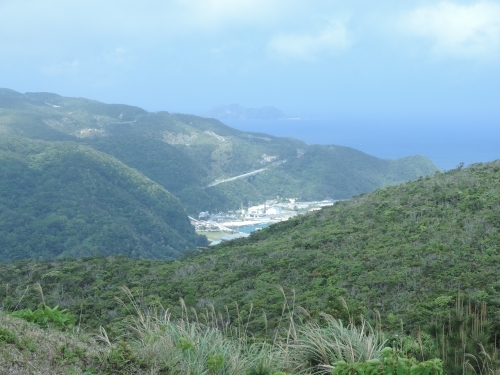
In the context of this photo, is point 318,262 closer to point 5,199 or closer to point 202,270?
point 202,270

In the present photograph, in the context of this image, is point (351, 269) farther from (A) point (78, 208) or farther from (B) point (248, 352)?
(A) point (78, 208)

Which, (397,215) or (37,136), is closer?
(397,215)

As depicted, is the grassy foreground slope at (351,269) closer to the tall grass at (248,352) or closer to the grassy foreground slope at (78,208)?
the tall grass at (248,352)

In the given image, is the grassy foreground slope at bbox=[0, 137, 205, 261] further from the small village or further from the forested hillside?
the forested hillside

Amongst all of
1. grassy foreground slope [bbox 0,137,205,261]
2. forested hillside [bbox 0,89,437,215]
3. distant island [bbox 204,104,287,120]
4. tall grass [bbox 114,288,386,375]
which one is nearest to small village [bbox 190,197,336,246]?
forested hillside [bbox 0,89,437,215]

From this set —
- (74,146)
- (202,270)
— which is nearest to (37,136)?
(74,146)

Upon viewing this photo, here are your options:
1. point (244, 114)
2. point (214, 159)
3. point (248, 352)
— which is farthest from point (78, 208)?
point (244, 114)

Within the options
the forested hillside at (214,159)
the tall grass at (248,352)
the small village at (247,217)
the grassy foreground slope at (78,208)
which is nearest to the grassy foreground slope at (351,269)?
the tall grass at (248,352)
